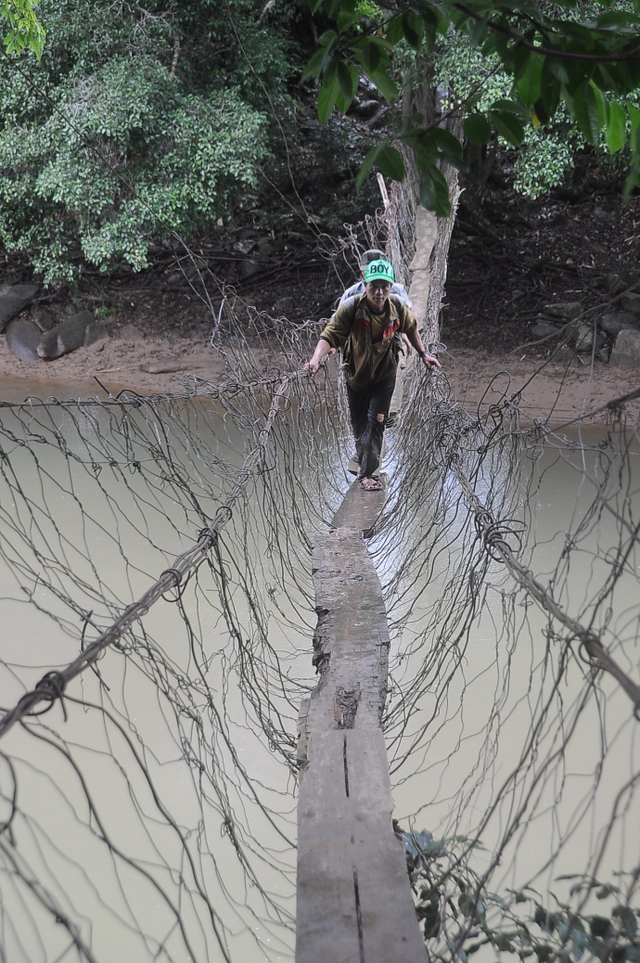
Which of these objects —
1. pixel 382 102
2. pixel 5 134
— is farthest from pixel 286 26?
pixel 5 134

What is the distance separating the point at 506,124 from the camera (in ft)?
2.77

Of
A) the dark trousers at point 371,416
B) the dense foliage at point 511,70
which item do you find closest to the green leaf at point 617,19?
the dense foliage at point 511,70

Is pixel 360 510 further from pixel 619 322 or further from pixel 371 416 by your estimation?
pixel 619 322

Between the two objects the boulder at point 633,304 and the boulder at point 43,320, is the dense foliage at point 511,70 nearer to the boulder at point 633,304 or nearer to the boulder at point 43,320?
the boulder at point 633,304

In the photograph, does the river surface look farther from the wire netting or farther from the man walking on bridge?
the man walking on bridge

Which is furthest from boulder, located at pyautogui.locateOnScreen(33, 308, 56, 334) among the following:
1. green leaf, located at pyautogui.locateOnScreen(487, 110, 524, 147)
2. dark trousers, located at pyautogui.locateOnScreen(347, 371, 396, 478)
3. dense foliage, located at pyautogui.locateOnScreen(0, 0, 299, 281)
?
green leaf, located at pyautogui.locateOnScreen(487, 110, 524, 147)

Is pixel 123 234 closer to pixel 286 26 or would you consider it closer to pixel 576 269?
pixel 286 26

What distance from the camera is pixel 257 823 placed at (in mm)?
2965

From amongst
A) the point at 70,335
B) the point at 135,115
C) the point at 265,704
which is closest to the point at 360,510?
the point at 265,704

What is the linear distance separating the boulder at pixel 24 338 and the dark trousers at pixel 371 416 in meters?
5.52

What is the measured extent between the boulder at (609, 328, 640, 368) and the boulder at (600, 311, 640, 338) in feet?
0.36

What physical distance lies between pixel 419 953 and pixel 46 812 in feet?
7.77

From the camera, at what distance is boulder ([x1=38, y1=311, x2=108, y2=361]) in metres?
7.89

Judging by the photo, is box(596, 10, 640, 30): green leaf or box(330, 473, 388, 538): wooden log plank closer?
box(596, 10, 640, 30): green leaf
